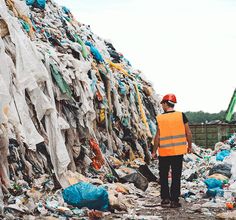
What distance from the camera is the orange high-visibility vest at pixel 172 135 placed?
17.3ft

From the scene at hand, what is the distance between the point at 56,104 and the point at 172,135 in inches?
81.1

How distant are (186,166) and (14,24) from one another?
248 inches

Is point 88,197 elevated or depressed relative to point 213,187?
elevated

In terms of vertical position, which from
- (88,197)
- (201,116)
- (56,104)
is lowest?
(201,116)

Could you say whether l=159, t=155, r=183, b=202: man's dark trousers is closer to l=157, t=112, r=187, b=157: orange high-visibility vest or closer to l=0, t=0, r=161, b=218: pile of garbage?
l=157, t=112, r=187, b=157: orange high-visibility vest

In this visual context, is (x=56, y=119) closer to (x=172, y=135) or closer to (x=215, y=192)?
(x=172, y=135)

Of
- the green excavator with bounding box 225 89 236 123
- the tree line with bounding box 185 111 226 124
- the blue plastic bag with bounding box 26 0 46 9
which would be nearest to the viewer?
the blue plastic bag with bounding box 26 0 46 9

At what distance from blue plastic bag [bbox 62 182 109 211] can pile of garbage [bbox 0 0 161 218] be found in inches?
0.4

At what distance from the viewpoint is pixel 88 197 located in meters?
4.55

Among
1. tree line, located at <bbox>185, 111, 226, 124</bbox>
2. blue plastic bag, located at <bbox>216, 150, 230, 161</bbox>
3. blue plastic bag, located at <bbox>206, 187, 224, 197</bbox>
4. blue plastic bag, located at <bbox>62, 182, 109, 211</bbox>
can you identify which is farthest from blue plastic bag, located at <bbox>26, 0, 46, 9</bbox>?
tree line, located at <bbox>185, 111, 226, 124</bbox>

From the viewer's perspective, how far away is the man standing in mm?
5279

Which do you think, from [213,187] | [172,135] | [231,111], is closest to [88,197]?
[172,135]

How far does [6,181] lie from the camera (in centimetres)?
435

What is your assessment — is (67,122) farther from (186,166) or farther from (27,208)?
(186,166)
